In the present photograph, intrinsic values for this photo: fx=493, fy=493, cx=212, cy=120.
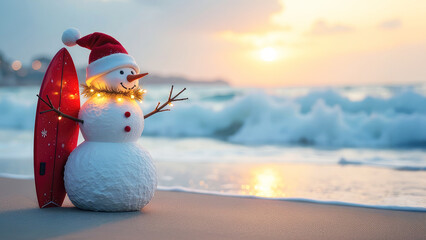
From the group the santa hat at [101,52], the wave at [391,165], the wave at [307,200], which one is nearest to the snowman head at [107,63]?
the santa hat at [101,52]

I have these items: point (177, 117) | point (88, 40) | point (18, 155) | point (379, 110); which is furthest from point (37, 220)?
point (379, 110)

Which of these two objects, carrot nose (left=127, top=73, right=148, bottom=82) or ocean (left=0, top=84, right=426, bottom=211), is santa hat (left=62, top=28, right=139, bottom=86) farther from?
ocean (left=0, top=84, right=426, bottom=211)

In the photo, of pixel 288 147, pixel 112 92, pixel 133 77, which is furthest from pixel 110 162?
pixel 288 147

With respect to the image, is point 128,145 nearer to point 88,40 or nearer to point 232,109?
point 88,40

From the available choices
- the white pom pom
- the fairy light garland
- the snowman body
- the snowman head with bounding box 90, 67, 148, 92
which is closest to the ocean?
the snowman body

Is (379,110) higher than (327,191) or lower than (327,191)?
higher

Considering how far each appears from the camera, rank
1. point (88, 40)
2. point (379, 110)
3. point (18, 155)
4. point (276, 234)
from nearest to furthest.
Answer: point (276, 234) → point (88, 40) → point (18, 155) → point (379, 110)

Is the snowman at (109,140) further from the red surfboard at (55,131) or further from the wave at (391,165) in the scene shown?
the wave at (391,165)

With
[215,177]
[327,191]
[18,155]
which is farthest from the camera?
[18,155]

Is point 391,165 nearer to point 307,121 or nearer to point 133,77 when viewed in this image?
point 133,77
